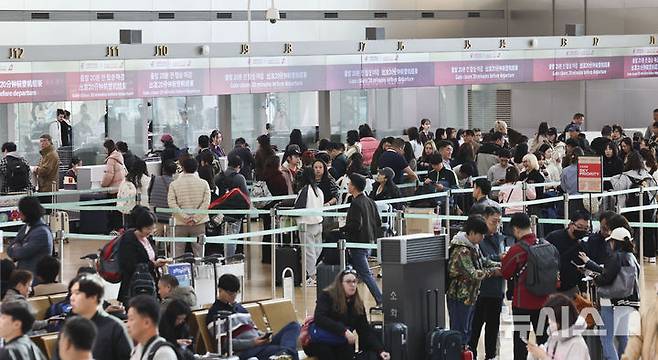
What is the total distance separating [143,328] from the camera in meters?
8.59

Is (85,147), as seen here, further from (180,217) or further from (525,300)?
(525,300)

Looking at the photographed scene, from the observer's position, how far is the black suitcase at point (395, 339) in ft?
38.0

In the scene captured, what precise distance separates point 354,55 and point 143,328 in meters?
16.3

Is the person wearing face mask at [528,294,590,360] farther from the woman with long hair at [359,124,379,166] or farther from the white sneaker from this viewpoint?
the woman with long hair at [359,124,379,166]

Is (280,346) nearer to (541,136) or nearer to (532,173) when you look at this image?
(532,173)

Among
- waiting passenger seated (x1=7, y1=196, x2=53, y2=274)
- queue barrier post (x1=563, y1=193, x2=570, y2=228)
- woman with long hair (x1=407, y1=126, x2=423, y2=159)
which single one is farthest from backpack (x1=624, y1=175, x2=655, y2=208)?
waiting passenger seated (x1=7, y1=196, x2=53, y2=274)

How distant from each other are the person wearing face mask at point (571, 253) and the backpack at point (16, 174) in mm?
9973

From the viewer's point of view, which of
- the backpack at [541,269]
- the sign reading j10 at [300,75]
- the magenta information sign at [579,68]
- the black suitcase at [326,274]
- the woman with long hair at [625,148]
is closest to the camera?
the backpack at [541,269]

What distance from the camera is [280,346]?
37.4ft

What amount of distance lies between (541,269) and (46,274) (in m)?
3.90

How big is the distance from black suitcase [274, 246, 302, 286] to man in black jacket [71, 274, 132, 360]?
797 cm

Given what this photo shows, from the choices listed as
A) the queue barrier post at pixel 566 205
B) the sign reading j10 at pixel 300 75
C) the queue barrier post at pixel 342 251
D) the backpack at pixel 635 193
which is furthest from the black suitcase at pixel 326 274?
the sign reading j10 at pixel 300 75

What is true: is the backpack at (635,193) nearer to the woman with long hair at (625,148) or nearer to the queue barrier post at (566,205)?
the queue barrier post at (566,205)

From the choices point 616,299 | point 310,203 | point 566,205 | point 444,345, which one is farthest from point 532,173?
point 444,345
